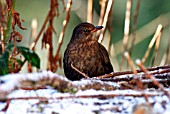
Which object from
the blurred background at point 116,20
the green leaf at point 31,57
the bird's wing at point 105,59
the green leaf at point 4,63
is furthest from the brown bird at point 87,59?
the blurred background at point 116,20

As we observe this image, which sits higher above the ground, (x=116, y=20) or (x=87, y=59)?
(x=116, y=20)

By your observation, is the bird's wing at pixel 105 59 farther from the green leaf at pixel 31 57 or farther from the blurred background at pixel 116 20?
the blurred background at pixel 116 20

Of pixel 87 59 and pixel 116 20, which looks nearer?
pixel 87 59

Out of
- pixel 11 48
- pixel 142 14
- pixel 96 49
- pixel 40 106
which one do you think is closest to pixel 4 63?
pixel 11 48

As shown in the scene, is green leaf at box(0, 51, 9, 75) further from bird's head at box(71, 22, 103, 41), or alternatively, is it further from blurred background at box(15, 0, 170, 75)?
blurred background at box(15, 0, 170, 75)

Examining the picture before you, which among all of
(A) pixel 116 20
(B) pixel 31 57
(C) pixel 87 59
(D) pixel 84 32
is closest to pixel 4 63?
(B) pixel 31 57

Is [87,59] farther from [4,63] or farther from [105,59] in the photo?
[4,63]

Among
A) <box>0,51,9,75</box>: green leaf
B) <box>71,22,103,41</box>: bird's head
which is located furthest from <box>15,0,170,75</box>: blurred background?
<box>0,51,9,75</box>: green leaf

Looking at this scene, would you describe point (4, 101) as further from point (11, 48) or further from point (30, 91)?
point (11, 48)

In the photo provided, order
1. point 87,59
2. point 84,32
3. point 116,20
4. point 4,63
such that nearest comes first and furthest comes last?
point 4,63, point 87,59, point 84,32, point 116,20
